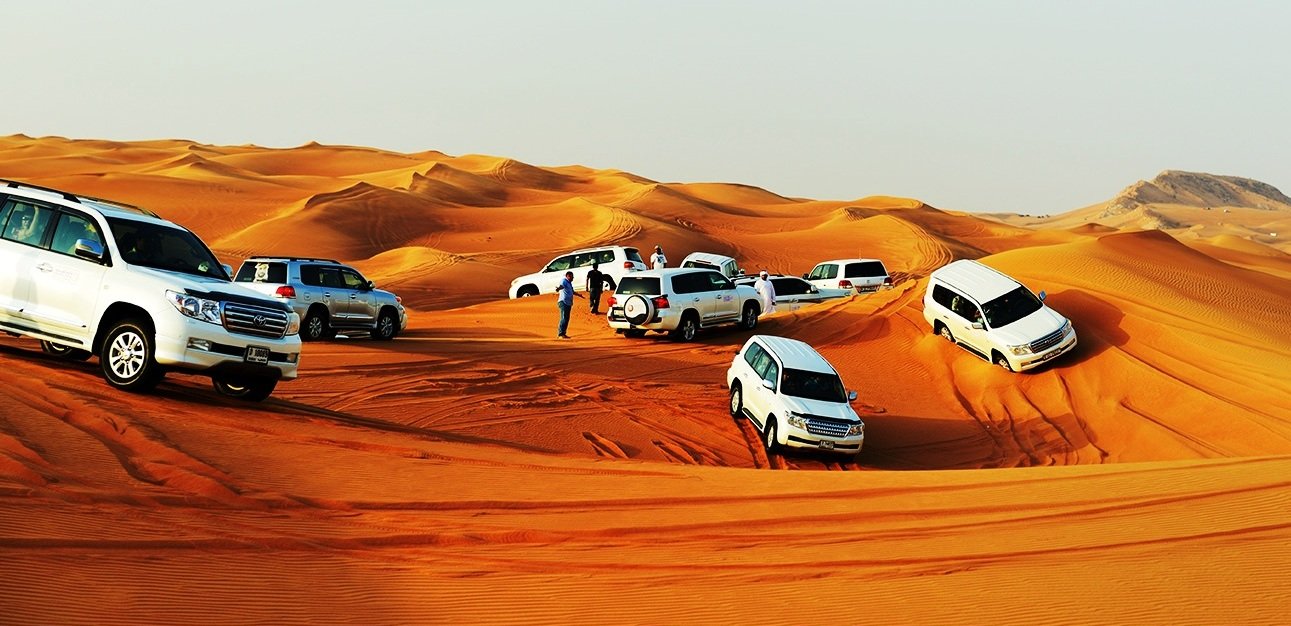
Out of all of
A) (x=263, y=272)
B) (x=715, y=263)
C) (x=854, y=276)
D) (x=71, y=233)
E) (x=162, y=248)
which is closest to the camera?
(x=71, y=233)

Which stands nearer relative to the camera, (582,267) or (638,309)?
(638,309)

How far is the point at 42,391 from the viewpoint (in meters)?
12.0

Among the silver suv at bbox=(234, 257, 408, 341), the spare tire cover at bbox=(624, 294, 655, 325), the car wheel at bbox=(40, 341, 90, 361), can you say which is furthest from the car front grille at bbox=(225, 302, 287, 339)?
the spare tire cover at bbox=(624, 294, 655, 325)

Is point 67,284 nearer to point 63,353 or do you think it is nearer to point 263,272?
point 63,353

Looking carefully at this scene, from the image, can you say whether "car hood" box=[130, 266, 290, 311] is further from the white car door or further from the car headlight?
the white car door

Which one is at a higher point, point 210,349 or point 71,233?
point 71,233

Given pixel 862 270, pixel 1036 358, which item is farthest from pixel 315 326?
pixel 862 270

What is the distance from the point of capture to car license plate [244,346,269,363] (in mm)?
13031

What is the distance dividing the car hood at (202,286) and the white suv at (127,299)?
1cm

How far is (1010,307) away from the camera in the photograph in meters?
24.0

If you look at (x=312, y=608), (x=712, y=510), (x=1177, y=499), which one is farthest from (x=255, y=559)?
(x=1177, y=499)

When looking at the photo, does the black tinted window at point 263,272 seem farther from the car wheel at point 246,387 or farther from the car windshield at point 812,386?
the car windshield at point 812,386

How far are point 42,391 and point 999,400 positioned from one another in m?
16.8

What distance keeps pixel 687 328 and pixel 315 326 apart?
8.32 metres
